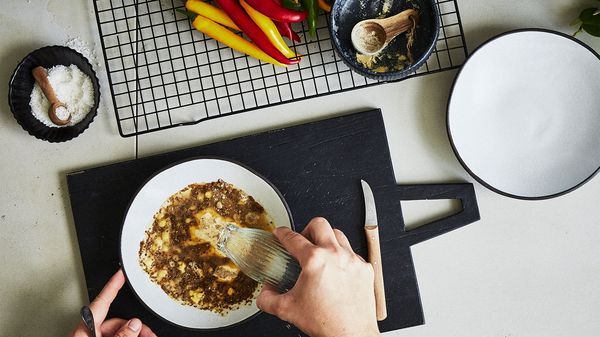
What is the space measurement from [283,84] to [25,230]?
28.8 inches

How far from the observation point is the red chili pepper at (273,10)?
1411 millimetres

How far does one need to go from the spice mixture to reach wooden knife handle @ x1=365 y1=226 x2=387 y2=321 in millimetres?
244

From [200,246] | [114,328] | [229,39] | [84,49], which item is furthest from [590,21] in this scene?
[114,328]

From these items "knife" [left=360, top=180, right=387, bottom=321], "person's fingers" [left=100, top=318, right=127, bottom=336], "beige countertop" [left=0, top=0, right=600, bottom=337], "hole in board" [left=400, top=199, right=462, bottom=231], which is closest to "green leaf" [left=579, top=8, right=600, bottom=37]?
"beige countertop" [left=0, top=0, right=600, bottom=337]

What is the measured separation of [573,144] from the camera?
149 cm

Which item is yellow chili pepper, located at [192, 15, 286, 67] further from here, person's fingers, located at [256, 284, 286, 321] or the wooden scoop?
person's fingers, located at [256, 284, 286, 321]

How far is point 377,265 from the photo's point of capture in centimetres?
150

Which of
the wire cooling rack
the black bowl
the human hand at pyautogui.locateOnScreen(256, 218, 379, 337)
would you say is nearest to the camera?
the human hand at pyautogui.locateOnScreen(256, 218, 379, 337)

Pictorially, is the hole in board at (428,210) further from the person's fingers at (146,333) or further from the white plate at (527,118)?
the person's fingers at (146,333)

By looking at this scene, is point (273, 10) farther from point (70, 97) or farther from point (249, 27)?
point (70, 97)

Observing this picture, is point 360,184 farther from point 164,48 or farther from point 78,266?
point 78,266

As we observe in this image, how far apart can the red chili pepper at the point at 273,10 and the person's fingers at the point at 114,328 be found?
794mm

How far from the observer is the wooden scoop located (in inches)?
57.2

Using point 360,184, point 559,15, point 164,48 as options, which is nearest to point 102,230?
point 164,48
